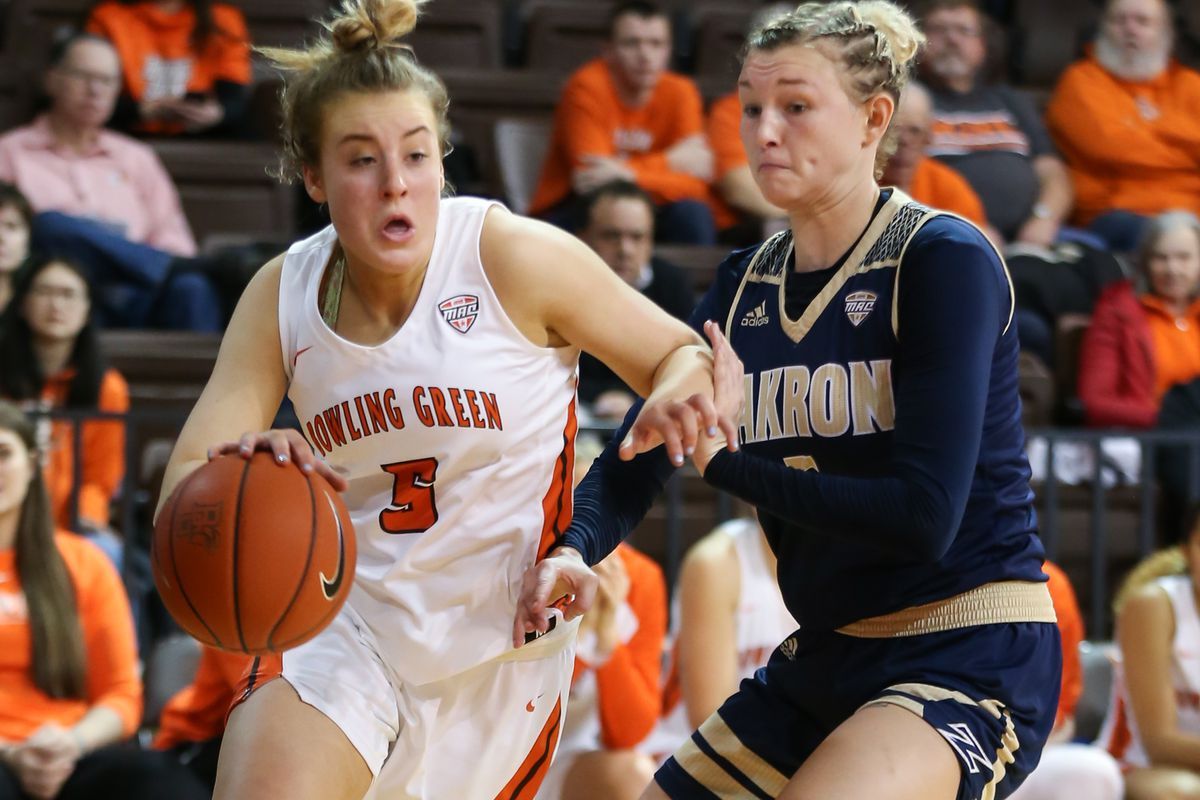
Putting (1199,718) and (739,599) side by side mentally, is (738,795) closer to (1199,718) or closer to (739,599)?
(739,599)

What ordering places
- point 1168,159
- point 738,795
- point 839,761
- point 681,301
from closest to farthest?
point 839,761 < point 738,795 < point 681,301 < point 1168,159

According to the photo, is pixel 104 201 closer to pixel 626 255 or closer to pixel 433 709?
pixel 626 255

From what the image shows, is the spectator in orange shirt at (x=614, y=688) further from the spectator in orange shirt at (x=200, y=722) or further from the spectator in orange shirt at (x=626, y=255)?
the spectator in orange shirt at (x=626, y=255)

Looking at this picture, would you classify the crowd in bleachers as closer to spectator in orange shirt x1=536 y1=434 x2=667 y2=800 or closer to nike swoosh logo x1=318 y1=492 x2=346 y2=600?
spectator in orange shirt x1=536 y1=434 x2=667 y2=800

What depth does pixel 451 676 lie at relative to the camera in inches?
109

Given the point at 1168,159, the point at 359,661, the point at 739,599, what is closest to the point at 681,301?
the point at 739,599

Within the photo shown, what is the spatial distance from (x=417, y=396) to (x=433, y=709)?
52 cm

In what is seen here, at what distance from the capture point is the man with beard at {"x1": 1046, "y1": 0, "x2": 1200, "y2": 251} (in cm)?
759

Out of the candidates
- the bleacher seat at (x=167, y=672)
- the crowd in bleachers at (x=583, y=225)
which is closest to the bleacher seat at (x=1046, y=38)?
the crowd in bleachers at (x=583, y=225)

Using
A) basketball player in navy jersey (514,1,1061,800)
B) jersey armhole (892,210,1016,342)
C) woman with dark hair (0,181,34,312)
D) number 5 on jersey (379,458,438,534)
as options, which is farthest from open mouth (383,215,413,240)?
woman with dark hair (0,181,34,312)

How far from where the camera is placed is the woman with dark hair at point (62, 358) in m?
5.24

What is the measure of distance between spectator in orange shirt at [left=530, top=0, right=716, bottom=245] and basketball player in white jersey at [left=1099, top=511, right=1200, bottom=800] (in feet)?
8.92

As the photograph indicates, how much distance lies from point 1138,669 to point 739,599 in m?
1.16

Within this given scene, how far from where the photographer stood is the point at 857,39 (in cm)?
266
